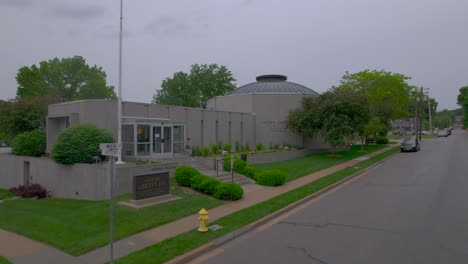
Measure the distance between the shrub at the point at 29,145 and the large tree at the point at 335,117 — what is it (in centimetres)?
2065

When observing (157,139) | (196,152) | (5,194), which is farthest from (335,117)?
(5,194)

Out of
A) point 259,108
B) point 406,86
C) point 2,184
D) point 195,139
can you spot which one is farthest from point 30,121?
point 406,86

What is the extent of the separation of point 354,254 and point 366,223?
8.49 feet

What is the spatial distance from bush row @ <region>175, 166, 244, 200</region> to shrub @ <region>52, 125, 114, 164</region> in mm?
5097

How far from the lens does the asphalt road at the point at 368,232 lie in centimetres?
664

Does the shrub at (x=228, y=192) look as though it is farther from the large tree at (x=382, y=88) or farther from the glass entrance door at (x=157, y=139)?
the large tree at (x=382, y=88)

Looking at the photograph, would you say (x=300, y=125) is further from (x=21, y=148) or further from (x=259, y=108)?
(x=21, y=148)

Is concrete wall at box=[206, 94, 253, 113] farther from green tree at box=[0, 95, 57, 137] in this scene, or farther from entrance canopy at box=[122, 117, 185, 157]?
green tree at box=[0, 95, 57, 137]

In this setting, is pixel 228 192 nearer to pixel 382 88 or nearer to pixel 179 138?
pixel 179 138

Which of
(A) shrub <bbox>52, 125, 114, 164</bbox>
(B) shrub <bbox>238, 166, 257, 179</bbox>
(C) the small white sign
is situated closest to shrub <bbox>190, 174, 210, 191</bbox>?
(B) shrub <bbox>238, 166, 257, 179</bbox>

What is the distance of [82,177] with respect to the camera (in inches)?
593

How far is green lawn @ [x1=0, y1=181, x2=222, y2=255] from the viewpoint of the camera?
7.92 m

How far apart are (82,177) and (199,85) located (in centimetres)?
4352

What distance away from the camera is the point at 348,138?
28.1 m
